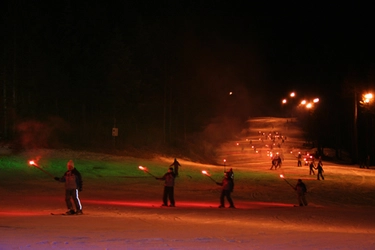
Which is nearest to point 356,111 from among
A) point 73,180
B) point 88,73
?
point 88,73

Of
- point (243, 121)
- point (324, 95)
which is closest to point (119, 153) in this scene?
point (324, 95)

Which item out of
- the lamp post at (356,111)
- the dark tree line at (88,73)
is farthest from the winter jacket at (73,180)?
the lamp post at (356,111)

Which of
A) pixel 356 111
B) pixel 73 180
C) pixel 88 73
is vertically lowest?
pixel 73 180

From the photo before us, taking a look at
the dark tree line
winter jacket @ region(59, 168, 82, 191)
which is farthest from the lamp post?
winter jacket @ region(59, 168, 82, 191)

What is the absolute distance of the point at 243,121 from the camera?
11831 centimetres

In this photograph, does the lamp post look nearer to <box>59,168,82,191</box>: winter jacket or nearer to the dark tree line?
the dark tree line

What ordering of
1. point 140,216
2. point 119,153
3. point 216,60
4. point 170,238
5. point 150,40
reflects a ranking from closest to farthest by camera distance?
1. point 170,238
2. point 140,216
3. point 119,153
4. point 150,40
5. point 216,60

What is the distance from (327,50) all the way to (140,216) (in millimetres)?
68979

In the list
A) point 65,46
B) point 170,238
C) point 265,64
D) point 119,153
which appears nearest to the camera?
point 170,238

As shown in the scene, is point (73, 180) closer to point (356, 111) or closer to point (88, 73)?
point (88, 73)

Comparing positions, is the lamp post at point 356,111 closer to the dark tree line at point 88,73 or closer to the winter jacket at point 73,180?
the dark tree line at point 88,73

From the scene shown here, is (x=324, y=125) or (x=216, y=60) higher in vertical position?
(x=216, y=60)

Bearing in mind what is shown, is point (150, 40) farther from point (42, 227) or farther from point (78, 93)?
point (42, 227)

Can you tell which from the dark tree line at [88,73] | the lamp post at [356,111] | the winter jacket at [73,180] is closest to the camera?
the winter jacket at [73,180]
